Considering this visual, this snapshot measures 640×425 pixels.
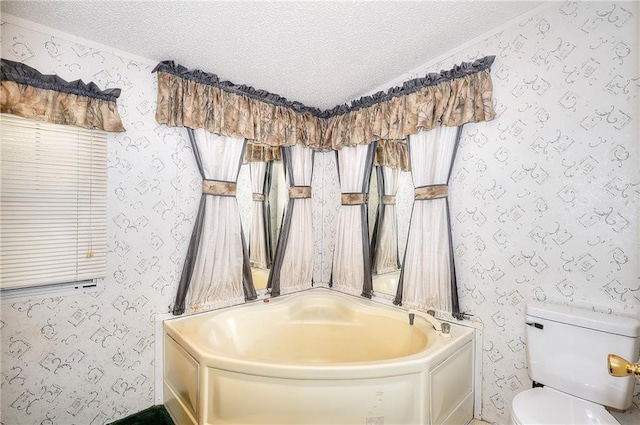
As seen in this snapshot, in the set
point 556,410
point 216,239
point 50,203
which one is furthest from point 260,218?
point 556,410

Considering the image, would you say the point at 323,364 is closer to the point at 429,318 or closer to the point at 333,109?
the point at 429,318

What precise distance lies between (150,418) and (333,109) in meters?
2.89

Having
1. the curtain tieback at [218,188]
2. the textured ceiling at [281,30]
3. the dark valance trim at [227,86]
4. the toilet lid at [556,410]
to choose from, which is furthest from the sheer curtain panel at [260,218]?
the toilet lid at [556,410]

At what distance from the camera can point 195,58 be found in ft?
6.35

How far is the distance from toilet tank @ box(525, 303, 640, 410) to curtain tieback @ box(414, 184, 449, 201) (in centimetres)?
81

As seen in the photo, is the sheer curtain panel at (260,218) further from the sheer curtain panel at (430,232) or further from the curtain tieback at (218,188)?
the sheer curtain panel at (430,232)

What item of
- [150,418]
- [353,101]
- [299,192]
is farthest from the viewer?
[299,192]

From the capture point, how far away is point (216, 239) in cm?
219

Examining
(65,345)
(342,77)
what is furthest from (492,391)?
(65,345)

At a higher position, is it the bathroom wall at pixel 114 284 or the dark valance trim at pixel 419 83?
the dark valance trim at pixel 419 83

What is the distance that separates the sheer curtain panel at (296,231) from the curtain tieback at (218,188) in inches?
24.0

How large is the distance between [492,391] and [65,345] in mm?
2590

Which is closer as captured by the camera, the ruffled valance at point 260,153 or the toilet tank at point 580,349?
the toilet tank at point 580,349

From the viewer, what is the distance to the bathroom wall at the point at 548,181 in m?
1.33
